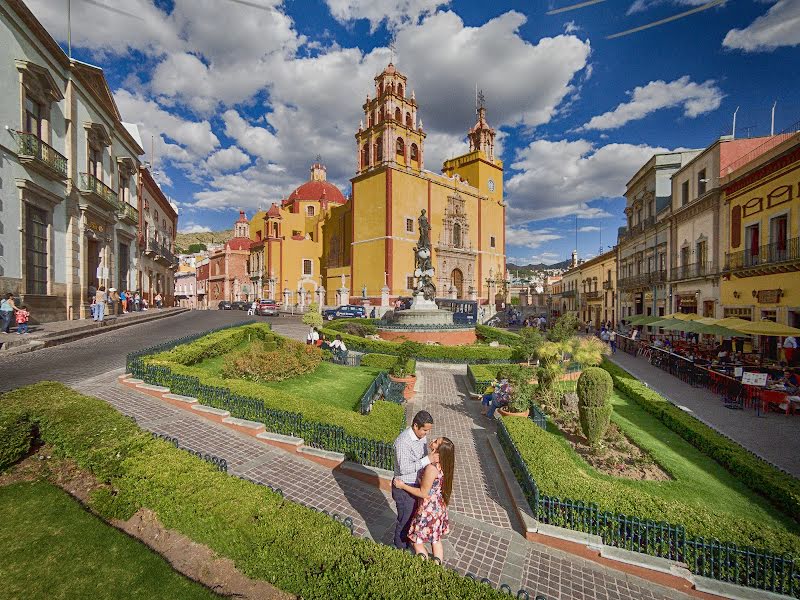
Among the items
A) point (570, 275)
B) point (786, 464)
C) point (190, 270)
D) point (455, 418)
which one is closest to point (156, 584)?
point (455, 418)

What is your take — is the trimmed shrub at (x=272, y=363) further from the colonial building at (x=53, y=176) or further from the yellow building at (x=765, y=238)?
the yellow building at (x=765, y=238)

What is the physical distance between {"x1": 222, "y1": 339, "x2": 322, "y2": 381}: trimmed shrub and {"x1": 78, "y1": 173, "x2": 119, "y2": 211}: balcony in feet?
41.1

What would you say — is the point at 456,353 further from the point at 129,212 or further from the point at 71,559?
the point at 129,212

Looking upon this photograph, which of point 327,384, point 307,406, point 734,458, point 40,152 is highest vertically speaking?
point 40,152

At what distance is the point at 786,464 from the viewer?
24.7 feet

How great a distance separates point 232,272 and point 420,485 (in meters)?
61.4

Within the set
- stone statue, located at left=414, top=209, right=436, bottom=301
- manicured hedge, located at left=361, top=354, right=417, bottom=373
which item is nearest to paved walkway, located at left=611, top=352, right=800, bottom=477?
manicured hedge, located at left=361, top=354, right=417, bottom=373

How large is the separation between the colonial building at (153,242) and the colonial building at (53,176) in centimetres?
587

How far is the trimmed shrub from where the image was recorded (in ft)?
36.0

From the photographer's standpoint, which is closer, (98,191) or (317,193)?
(98,191)

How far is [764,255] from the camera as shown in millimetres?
15562

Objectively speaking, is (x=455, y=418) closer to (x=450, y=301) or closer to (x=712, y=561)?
→ (x=712, y=561)

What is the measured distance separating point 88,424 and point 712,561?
320 inches

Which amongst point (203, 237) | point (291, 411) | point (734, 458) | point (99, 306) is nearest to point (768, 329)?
point (734, 458)
